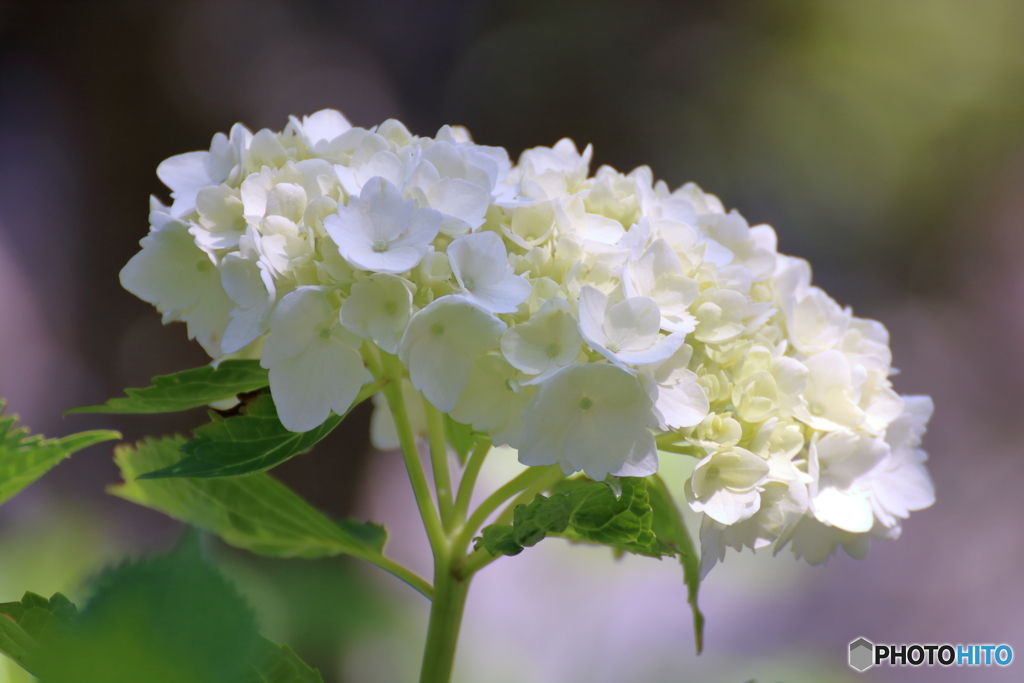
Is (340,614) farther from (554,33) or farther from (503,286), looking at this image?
(554,33)

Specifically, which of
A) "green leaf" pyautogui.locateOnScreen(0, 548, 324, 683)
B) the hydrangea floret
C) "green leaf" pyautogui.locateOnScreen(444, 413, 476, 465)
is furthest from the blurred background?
"green leaf" pyautogui.locateOnScreen(0, 548, 324, 683)

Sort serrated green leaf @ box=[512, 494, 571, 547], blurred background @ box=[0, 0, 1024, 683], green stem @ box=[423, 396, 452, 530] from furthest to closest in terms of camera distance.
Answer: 1. blurred background @ box=[0, 0, 1024, 683]
2. green stem @ box=[423, 396, 452, 530]
3. serrated green leaf @ box=[512, 494, 571, 547]

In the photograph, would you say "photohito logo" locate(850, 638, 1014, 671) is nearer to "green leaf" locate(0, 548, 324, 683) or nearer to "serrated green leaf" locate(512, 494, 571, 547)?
"serrated green leaf" locate(512, 494, 571, 547)

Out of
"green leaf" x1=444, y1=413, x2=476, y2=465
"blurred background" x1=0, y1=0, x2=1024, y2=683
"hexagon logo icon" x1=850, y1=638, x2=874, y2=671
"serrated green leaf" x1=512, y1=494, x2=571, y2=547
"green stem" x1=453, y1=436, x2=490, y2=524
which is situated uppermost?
"blurred background" x1=0, y1=0, x2=1024, y2=683

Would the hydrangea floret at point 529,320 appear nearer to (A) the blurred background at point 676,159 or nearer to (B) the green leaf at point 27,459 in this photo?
(B) the green leaf at point 27,459

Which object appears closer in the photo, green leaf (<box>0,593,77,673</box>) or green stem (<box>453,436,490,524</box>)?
green leaf (<box>0,593,77,673</box>)

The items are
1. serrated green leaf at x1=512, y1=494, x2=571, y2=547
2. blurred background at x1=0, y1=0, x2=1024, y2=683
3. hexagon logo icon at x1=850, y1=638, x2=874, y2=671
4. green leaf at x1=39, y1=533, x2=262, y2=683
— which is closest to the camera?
green leaf at x1=39, y1=533, x2=262, y2=683

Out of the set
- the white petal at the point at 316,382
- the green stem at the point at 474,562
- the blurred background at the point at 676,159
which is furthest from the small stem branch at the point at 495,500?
the blurred background at the point at 676,159
